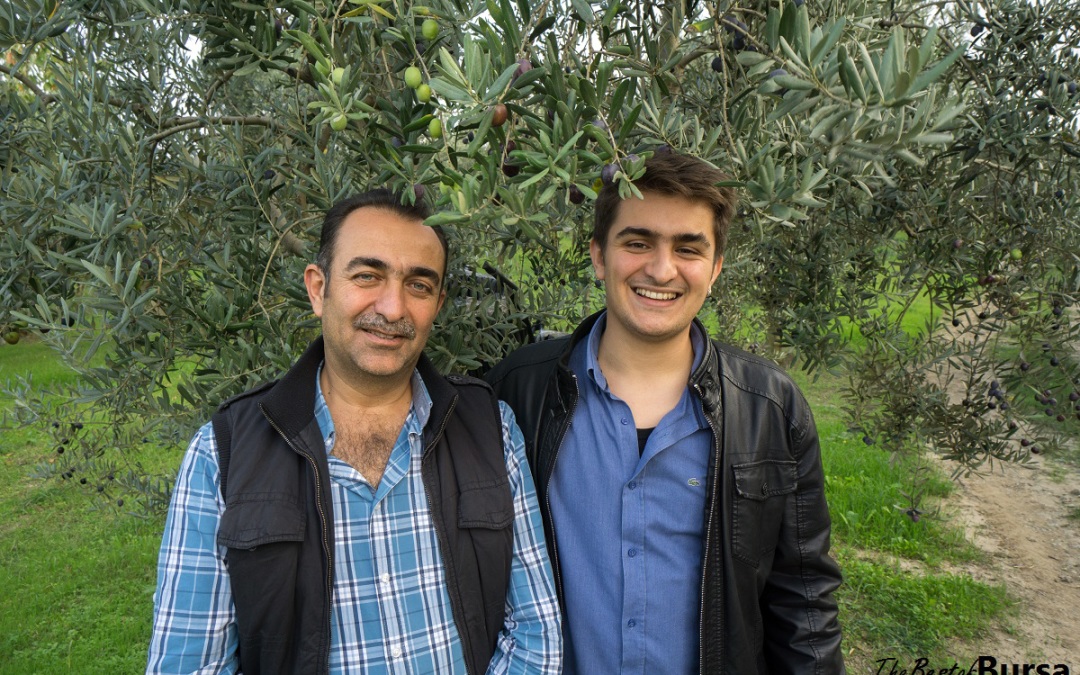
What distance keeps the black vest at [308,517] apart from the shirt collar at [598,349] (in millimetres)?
313

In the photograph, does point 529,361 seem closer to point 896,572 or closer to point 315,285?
point 315,285

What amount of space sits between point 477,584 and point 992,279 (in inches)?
79.3

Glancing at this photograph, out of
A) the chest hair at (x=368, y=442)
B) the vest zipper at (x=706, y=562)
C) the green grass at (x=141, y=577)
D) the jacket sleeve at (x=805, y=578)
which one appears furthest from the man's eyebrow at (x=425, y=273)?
the green grass at (x=141, y=577)

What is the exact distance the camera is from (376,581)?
170 cm

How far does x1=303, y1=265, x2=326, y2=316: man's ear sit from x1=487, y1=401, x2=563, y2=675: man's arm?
641 mm

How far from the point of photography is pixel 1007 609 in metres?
4.59

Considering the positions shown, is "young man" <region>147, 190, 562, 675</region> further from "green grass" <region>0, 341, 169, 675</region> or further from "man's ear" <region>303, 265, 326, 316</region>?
"green grass" <region>0, 341, 169, 675</region>

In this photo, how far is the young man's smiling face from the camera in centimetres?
190

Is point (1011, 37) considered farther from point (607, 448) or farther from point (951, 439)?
point (607, 448)

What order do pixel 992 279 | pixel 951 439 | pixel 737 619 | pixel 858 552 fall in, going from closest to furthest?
pixel 737 619 < pixel 992 279 < pixel 951 439 < pixel 858 552

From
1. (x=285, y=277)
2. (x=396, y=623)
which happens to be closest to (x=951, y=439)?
(x=396, y=623)

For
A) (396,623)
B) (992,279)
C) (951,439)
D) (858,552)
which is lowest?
(858,552)

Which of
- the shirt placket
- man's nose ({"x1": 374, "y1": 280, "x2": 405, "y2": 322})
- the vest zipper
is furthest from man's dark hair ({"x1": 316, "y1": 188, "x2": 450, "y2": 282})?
the vest zipper

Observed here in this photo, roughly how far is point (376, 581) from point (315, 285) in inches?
29.7
